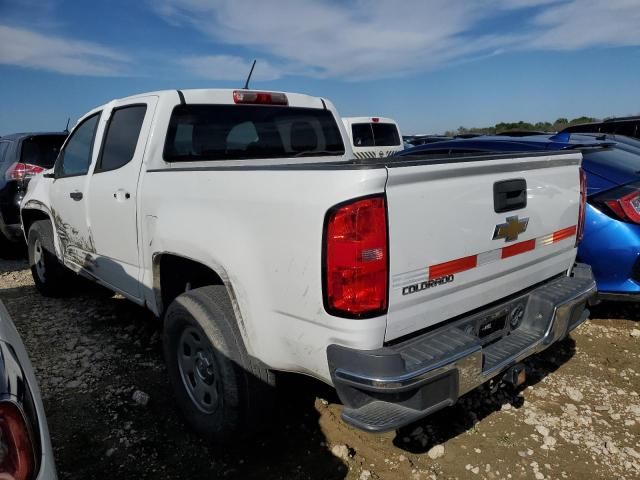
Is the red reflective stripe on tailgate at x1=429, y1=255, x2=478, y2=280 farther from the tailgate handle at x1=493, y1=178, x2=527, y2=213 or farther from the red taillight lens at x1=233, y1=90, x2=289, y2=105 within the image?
the red taillight lens at x1=233, y1=90, x2=289, y2=105

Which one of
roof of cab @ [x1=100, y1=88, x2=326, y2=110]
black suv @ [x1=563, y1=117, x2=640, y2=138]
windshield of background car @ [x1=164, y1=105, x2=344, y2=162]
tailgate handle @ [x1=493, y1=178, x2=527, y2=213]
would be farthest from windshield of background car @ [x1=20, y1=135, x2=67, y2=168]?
black suv @ [x1=563, y1=117, x2=640, y2=138]

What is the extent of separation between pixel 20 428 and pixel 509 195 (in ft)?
6.90

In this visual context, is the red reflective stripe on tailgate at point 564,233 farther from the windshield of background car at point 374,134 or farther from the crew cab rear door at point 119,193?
the windshield of background car at point 374,134

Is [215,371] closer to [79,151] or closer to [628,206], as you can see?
[79,151]

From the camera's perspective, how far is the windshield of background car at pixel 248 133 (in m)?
3.17

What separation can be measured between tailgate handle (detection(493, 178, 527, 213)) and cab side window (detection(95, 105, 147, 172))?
88.8 inches

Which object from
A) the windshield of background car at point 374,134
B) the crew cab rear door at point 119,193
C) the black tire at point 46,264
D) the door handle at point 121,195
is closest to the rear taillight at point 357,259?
the crew cab rear door at point 119,193

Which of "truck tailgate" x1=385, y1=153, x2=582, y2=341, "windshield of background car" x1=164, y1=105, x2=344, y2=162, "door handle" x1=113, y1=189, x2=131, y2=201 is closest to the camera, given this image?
"truck tailgate" x1=385, y1=153, x2=582, y2=341

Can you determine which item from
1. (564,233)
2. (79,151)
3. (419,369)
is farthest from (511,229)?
(79,151)

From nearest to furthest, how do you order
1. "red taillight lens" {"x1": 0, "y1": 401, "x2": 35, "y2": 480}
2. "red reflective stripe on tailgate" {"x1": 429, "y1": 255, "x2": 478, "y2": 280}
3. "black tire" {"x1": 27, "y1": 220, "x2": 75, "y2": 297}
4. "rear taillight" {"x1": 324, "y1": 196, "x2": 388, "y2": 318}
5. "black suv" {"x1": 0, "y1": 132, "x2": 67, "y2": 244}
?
1. "red taillight lens" {"x1": 0, "y1": 401, "x2": 35, "y2": 480}
2. "rear taillight" {"x1": 324, "y1": 196, "x2": 388, "y2": 318}
3. "red reflective stripe on tailgate" {"x1": 429, "y1": 255, "x2": 478, "y2": 280}
4. "black tire" {"x1": 27, "y1": 220, "x2": 75, "y2": 297}
5. "black suv" {"x1": 0, "y1": 132, "x2": 67, "y2": 244}

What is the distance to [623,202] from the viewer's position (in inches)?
141

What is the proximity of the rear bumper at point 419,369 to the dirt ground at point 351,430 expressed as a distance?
25.3 inches

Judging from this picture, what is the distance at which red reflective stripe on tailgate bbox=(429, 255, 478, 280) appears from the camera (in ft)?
6.59

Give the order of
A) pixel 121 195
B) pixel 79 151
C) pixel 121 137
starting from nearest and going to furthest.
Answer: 1. pixel 121 195
2. pixel 121 137
3. pixel 79 151
